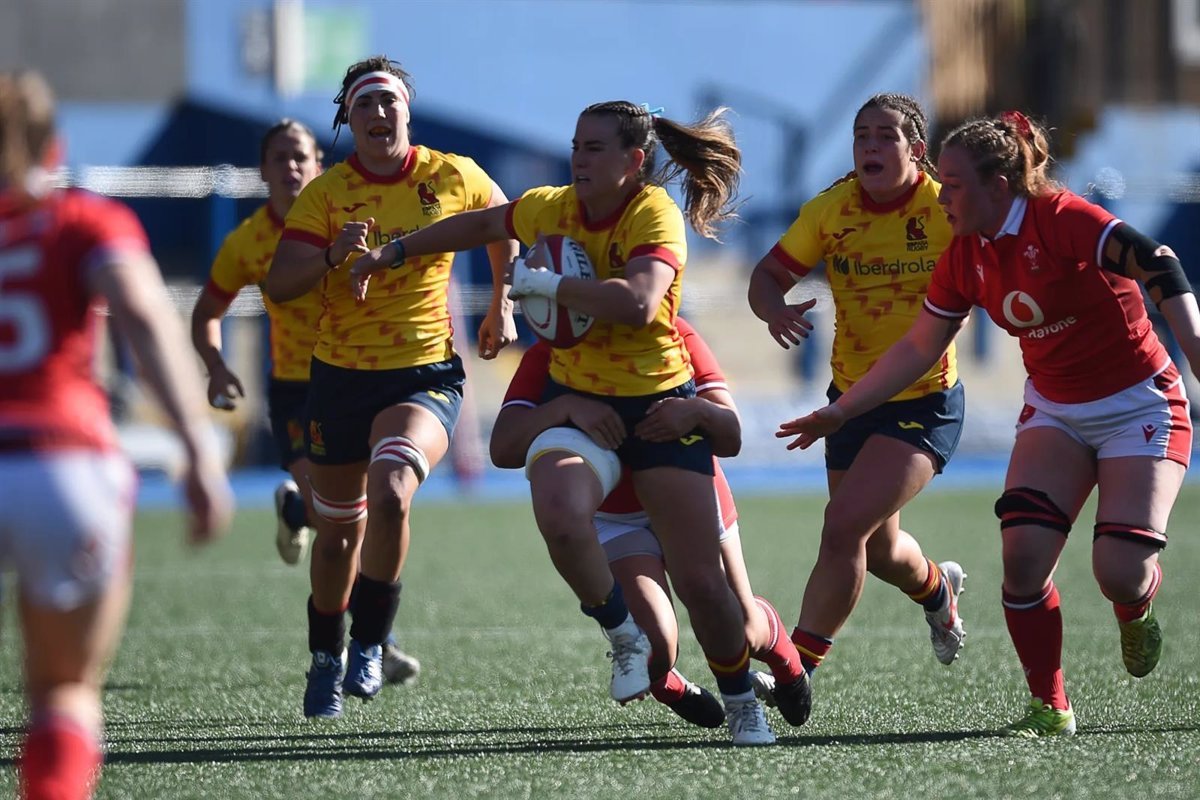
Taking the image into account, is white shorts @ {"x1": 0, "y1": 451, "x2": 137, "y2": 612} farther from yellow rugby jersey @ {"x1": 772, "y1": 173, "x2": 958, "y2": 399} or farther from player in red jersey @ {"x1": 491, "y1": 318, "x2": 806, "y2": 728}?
yellow rugby jersey @ {"x1": 772, "y1": 173, "x2": 958, "y2": 399}

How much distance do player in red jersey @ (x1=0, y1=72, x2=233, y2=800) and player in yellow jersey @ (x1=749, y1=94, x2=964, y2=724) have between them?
2535 mm

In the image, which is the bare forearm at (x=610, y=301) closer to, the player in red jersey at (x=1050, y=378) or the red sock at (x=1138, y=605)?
the player in red jersey at (x=1050, y=378)

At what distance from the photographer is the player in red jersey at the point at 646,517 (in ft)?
14.9

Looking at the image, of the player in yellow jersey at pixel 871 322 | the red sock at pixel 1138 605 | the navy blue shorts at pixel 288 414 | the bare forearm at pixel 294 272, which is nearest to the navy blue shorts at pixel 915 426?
the player in yellow jersey at pixel 871 322

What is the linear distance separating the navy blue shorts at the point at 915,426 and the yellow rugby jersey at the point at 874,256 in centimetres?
4

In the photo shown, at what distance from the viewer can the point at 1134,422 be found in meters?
4.78

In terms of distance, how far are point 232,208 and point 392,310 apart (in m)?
13.0

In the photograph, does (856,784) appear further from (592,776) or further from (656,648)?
(656,648)

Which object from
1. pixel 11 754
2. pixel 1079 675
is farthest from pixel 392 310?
pixel 1079 675

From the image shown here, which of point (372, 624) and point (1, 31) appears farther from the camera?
point (1, 31)

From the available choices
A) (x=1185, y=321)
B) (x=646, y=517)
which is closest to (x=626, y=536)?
(x=646, y=517)

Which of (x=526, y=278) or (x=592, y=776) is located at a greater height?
(x=526, y=278)

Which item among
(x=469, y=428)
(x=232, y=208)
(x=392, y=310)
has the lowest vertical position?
(x=469, y=428)

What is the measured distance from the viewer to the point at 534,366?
492 centimetres
